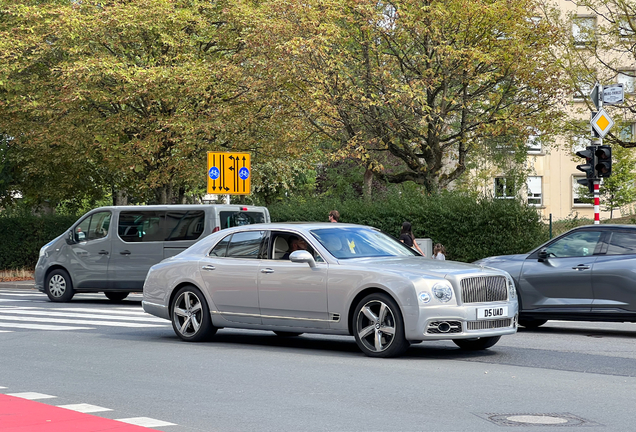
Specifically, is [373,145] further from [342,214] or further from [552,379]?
[552,379]

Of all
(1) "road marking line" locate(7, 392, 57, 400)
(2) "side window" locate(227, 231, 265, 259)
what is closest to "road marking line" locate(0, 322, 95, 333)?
(2) "side window" locate(227, 231, 265, 259)

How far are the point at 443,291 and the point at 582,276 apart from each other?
13.4 feet

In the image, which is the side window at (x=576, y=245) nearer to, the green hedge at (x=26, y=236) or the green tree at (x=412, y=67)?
the green tree at (x=412, y=67)

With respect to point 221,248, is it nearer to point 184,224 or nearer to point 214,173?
point 184,224

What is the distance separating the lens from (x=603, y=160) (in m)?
19.8

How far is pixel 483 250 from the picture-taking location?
24516 millimetres

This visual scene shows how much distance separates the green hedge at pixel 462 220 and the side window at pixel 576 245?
10101 mm

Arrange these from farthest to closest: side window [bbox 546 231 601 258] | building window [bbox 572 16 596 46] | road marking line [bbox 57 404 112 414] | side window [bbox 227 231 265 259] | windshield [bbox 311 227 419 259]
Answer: building window [bbox 572 16 596 46], side window [bbox 546 231 601 258], side window [bbox 227 231 265 259], windshield [bbox 311 227 419 259], road marking line [bbox 57 404 112 414]

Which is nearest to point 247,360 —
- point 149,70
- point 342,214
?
point 342,214

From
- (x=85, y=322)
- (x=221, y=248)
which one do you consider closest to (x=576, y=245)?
(x=221, y=248)

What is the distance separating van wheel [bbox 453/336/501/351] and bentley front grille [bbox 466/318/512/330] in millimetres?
418

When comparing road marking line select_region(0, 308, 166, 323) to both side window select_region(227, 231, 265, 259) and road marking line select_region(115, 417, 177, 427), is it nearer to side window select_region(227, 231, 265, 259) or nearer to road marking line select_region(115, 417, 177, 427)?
side window select_region(227, 231, 265, 259)

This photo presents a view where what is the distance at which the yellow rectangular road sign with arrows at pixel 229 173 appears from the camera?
22391 mm

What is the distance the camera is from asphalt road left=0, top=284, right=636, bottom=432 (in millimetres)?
7152
